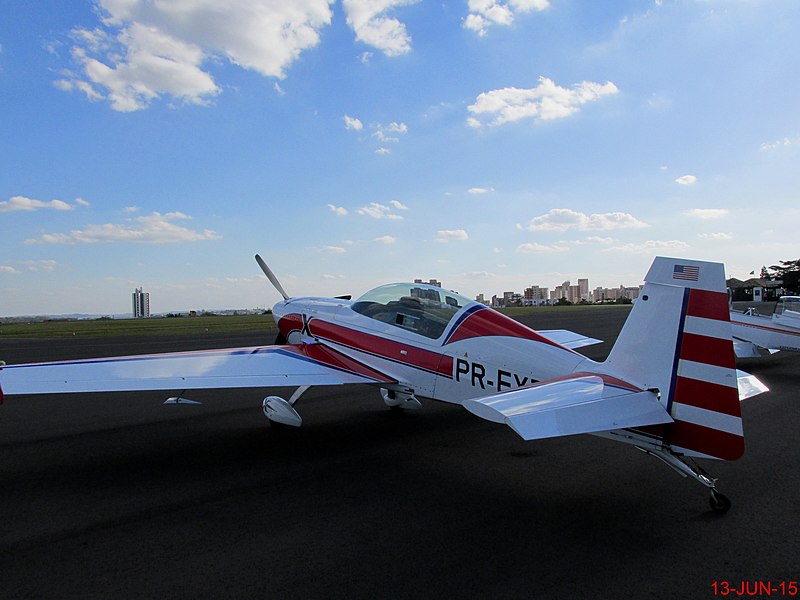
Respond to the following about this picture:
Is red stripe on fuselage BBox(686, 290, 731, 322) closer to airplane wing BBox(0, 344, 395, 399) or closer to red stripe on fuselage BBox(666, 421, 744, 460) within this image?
red stripe on fuselage BBox(666, 421, 744, 460)

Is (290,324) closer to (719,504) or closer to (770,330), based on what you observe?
(719,504)

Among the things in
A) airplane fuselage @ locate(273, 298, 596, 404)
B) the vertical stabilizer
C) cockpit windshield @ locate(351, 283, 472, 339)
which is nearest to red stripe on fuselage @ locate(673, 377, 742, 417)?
the vertical stabilizer

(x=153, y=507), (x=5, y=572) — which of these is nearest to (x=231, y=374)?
(x=153, y=507)

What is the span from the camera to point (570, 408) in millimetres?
3059

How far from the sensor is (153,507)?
398 centimetres

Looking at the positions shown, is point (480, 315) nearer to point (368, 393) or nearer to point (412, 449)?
point (412, 449)

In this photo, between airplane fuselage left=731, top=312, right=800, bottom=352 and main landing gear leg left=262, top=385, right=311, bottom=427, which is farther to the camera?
airplane fuselage left=731, top=312, right=800, bottom=352

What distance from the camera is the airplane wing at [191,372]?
500 centimetres

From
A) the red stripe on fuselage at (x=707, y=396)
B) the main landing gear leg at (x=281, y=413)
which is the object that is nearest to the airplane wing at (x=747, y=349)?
the red stripe on fuselage at (x=707, y=396)

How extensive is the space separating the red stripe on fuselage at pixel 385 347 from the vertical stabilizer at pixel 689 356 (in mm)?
1936

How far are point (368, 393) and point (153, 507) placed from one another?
5460 mm

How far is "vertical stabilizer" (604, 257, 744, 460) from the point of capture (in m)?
3.25

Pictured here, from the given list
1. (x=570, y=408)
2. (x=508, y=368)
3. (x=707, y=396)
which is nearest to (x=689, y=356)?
(x=707, y=396)

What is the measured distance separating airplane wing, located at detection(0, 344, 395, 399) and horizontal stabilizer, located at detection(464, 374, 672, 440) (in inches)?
101
